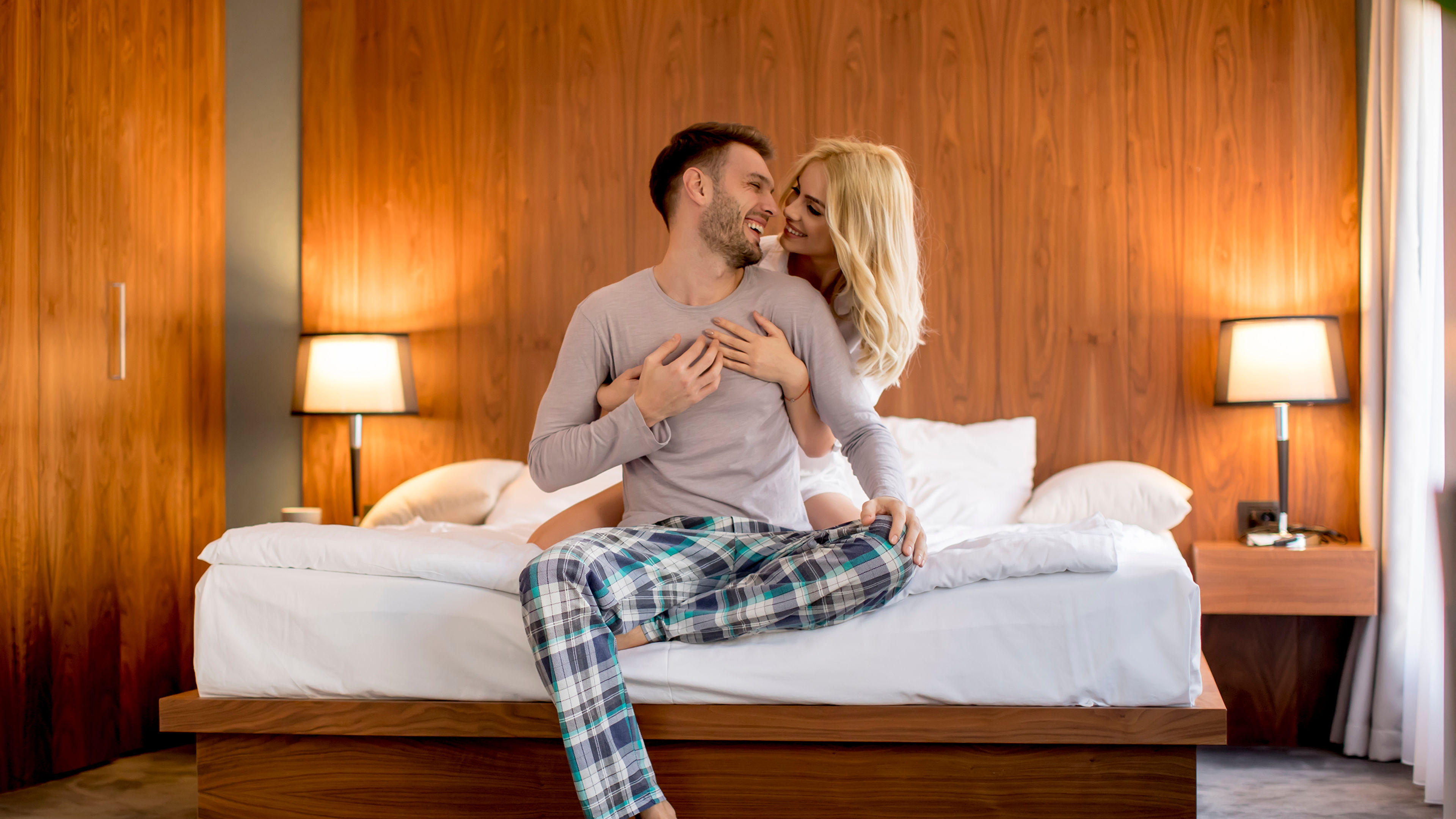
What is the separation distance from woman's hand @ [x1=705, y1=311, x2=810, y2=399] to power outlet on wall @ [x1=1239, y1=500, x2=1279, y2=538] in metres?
1.78

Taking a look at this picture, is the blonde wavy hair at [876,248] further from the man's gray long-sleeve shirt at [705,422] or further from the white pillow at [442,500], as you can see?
the white pillow at [442,500]

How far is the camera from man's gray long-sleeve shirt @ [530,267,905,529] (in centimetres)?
175

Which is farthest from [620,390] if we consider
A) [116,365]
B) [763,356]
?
[116,365]

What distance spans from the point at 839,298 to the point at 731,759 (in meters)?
0.87

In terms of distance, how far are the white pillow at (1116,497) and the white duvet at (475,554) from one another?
2.65 ft

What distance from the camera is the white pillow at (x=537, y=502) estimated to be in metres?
2.82

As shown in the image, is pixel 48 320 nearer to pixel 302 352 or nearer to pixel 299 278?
pixel 302 352

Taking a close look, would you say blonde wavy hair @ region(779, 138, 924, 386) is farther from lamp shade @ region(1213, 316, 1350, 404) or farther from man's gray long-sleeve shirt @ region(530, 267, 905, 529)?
lamp shade @ region(1213, 316, 1350, 404)

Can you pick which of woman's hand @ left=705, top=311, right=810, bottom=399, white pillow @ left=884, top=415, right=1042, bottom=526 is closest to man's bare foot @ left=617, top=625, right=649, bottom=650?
woman's hand @ left=705, top=311, right=810, bottom=399

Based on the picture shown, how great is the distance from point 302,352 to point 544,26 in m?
1.28

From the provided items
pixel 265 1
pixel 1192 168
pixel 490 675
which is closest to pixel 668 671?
pixel 490 675

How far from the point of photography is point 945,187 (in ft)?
10.5

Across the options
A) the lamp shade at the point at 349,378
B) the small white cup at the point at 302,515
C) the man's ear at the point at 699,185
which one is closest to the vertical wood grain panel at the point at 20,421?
the small white cup at the point at 302,515

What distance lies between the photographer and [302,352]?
3250 millimetres
